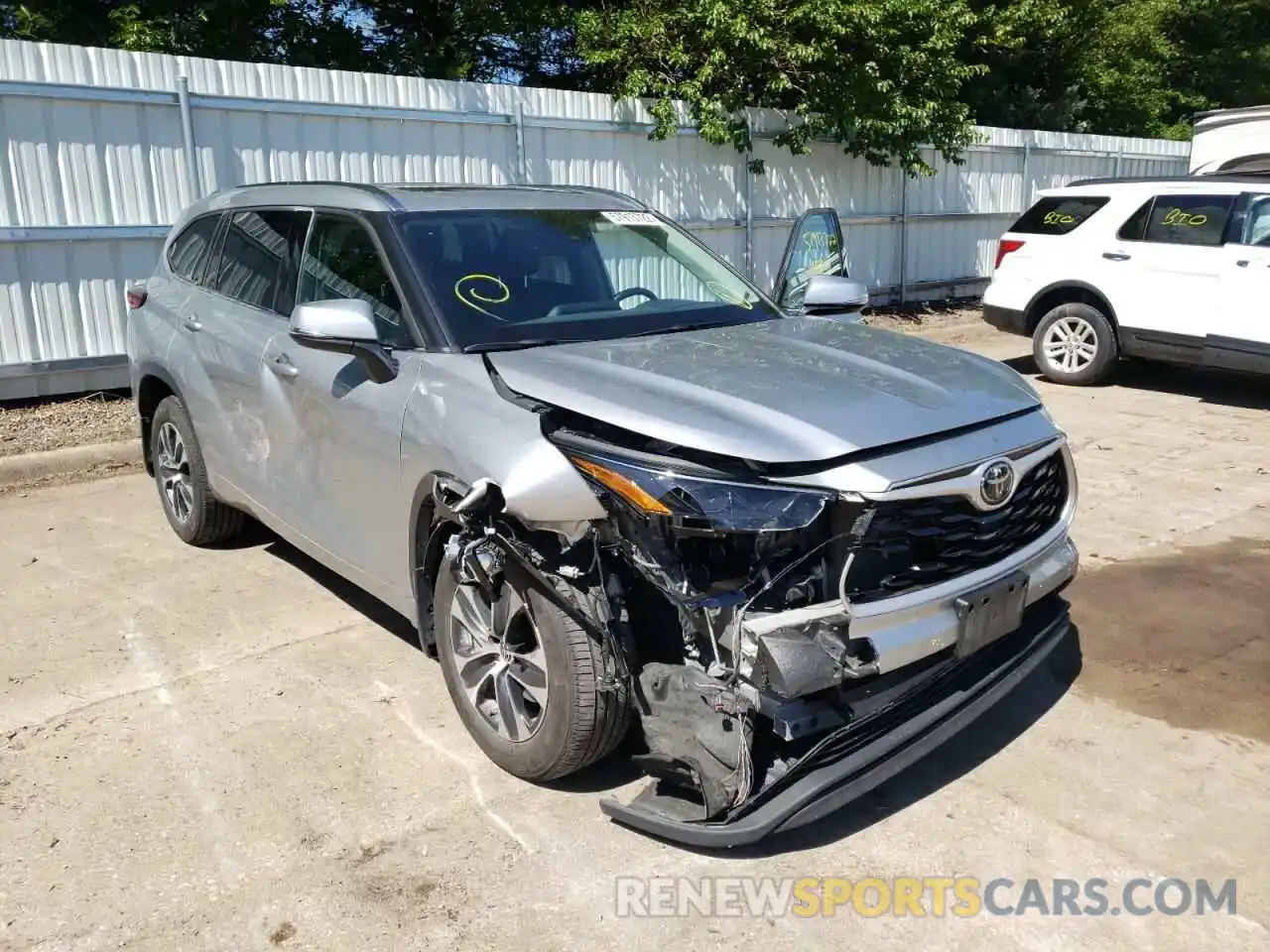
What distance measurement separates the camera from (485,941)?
274 centimetres

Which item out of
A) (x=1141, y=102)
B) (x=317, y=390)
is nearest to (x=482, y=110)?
(x=317, y=390)

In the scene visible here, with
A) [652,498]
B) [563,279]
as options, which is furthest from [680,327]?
[652,498]

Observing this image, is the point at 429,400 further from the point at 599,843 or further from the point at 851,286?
the point at 851,286

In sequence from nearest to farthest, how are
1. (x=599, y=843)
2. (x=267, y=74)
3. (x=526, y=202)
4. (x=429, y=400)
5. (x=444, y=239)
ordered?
(x=599, y=843) → (x=429, y=400) → (x=444, y=239) → (x=526, y=202) → (x=267, y=74)

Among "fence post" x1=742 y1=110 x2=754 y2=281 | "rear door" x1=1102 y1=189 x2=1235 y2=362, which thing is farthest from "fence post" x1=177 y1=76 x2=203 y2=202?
"rear door" x1=1102 y1=189 x2=1235 y2=362

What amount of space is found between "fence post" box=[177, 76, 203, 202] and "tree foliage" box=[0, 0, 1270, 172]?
465cm

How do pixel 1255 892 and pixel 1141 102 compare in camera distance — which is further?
pixel 1141 102

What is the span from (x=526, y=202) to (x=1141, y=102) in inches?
969

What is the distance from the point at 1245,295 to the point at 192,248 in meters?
7.76

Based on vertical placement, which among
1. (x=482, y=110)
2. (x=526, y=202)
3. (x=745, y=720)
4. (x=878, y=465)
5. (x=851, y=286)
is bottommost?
(x=745, y=720)

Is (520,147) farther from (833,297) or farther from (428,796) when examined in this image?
(428,796)

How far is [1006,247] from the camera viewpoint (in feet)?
33.7

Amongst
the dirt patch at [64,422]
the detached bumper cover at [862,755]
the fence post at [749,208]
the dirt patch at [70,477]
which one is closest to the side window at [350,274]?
the detached bumper cover at [862,755]

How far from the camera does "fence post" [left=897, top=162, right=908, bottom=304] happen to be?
1418 cm
